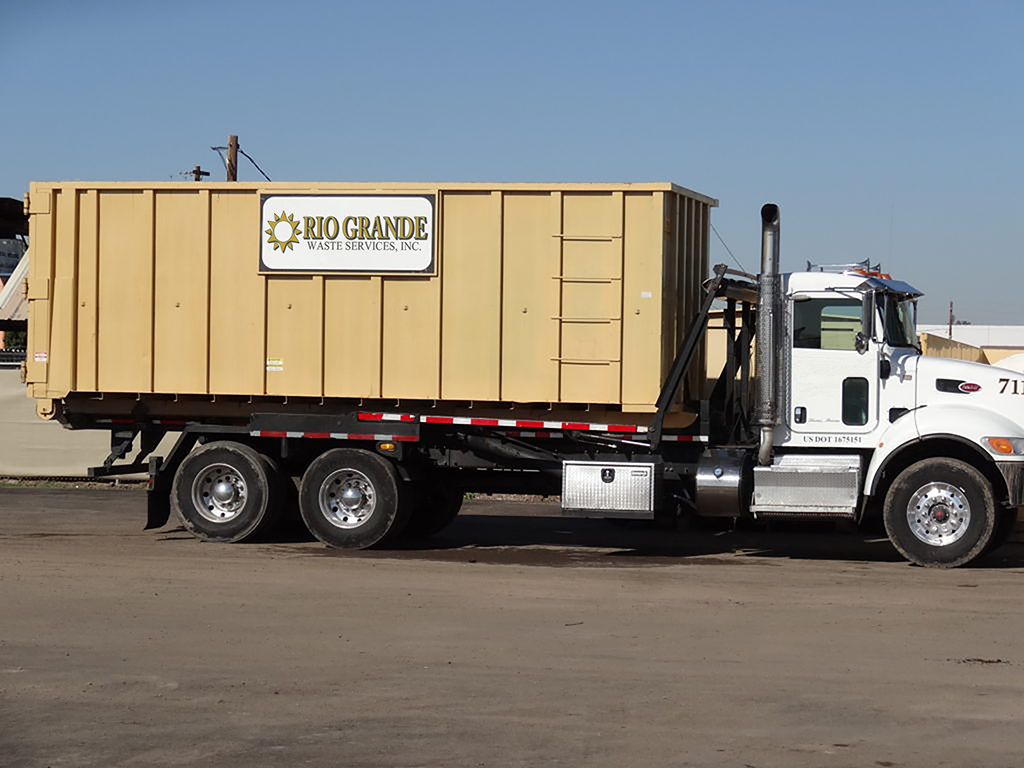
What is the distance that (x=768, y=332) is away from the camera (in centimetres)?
1345

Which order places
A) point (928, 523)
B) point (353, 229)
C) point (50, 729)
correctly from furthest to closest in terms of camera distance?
point (353, 229), point (928, 523), point (50, 729)

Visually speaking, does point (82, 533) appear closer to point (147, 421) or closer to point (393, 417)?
point (147, 421)

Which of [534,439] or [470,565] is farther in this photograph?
[534,439]

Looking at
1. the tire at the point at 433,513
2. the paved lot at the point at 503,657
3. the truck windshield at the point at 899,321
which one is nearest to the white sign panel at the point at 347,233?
the tire at the point at 433,513

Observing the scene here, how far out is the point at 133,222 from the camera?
14.5 metres

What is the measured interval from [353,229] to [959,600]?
6.83m

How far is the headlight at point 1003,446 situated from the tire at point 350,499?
18.8 feet

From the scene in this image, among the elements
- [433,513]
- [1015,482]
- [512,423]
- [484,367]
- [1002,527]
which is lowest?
[433,513]

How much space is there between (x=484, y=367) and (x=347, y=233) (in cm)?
196

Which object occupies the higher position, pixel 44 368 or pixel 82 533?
pixel 44 368

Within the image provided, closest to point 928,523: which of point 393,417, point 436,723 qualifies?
point 393,417

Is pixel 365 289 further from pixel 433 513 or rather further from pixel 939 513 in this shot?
pixel 939 513

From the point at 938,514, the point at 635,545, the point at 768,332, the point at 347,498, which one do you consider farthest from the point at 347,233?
the point at 938,514

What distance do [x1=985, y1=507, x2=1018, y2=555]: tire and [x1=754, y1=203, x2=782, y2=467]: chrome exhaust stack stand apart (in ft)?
7.12
